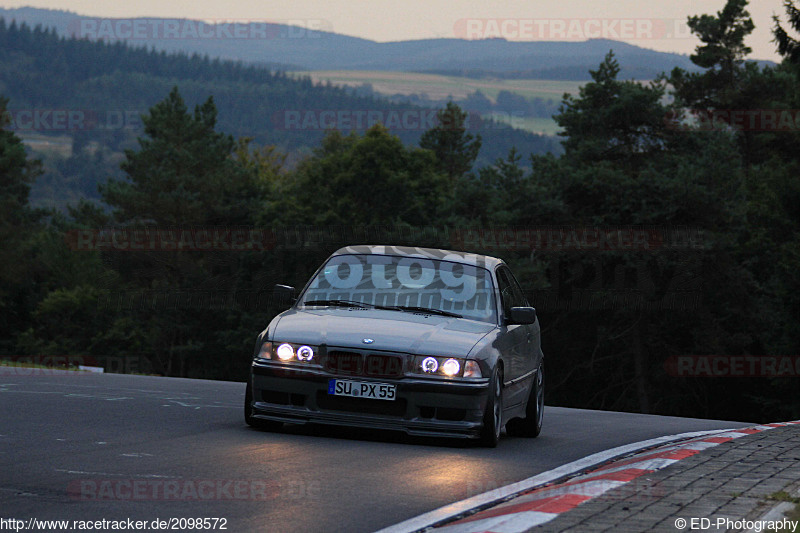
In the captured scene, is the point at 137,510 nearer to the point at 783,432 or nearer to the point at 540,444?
the point at 540,444

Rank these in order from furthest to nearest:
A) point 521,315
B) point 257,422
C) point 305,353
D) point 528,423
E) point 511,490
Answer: point 528,423 < point 521,315 < point 257,422 < point 305,353 < point 511,490

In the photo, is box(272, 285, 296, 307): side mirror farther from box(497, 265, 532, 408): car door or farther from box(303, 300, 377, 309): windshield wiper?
box(497, 265, 532, 408): car door

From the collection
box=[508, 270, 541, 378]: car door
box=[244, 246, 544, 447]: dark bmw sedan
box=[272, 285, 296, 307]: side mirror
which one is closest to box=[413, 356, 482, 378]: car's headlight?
box=[244, 246, 544, 447]: dark bmw sedan

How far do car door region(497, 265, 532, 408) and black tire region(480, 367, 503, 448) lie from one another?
0.27 meters

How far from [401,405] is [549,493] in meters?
2.39

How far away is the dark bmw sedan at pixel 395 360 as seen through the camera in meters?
9.59

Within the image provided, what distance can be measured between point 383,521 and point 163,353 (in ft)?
265

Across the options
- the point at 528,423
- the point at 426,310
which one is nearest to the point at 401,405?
the point at 426,310

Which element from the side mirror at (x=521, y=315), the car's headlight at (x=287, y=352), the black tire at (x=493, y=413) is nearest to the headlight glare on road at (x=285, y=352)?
the car's headlight at (x=287, y=352)

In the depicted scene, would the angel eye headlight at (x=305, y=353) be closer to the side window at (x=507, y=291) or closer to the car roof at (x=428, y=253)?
the car roof at (x=428, y=253)

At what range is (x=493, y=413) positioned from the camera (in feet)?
32.2

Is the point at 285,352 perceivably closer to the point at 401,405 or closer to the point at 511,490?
the point at 401,405

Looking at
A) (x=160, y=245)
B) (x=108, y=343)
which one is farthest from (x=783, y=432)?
(x=108, y=343)

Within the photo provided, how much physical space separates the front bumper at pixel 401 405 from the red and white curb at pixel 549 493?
97 cm
